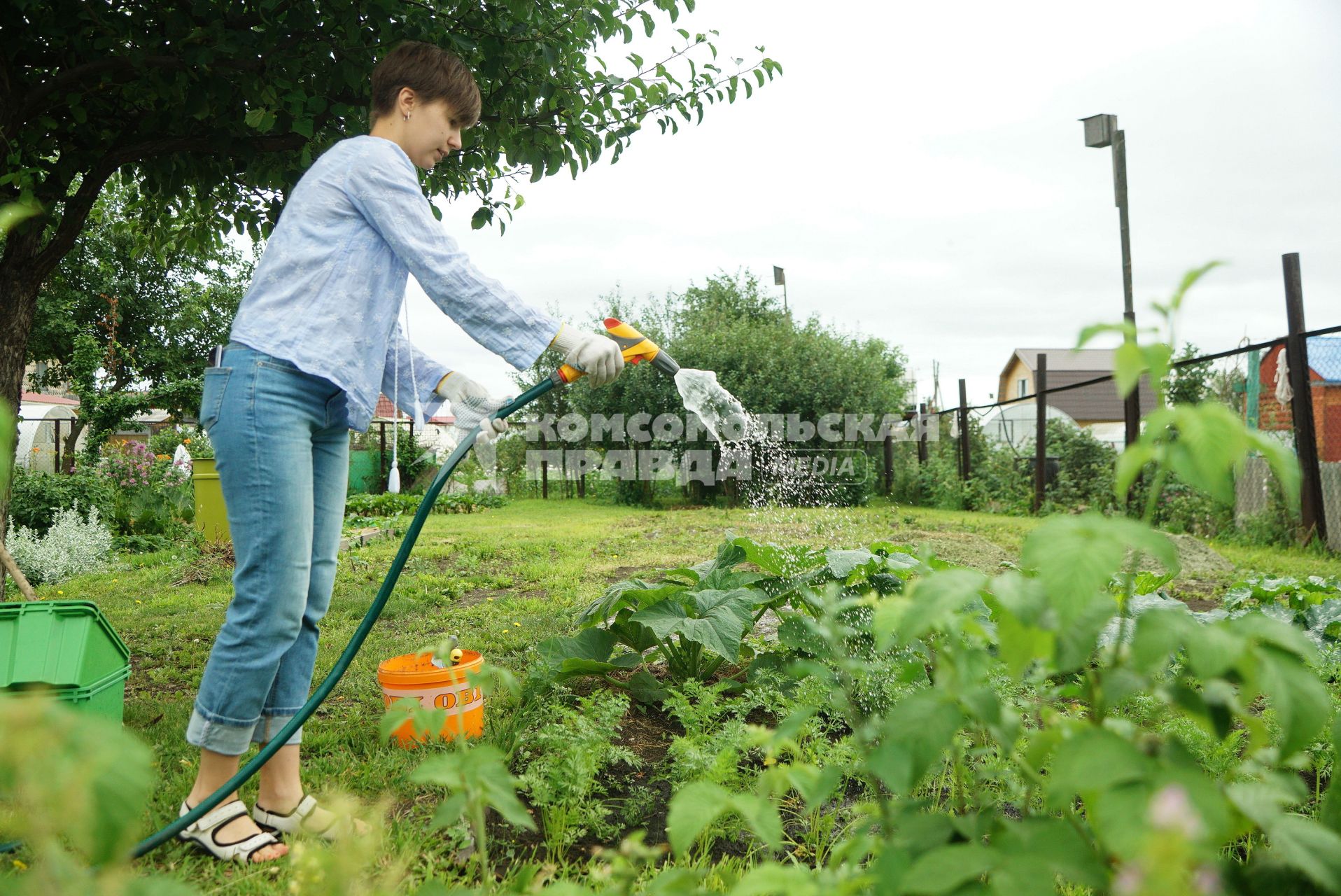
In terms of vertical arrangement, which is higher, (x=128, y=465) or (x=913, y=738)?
(x=128, y=465)

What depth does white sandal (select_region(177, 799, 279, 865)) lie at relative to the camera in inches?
69.0

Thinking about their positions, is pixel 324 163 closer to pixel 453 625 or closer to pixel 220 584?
pixel 453 625

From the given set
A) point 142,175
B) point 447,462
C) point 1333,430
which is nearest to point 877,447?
point 1333,430

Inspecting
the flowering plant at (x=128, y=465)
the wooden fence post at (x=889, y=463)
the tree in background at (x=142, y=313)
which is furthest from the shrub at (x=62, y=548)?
the wooden fence post at (x=889, y=463)

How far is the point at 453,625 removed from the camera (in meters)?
4.44

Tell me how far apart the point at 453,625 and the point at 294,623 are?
2.69m

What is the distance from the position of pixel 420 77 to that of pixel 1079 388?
19.8m

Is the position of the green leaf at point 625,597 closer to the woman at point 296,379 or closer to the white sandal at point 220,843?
the woman at point 296,379

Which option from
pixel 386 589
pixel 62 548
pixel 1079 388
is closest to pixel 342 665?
pixel 386 589

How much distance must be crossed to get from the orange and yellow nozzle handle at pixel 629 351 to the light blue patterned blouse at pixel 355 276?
13 cm

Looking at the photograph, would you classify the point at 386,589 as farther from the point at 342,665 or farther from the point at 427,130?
the point at 427,130

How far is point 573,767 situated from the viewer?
198cm

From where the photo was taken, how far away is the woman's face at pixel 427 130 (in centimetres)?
199

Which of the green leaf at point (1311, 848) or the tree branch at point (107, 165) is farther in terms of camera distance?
the tree branch at point (107, 165)
